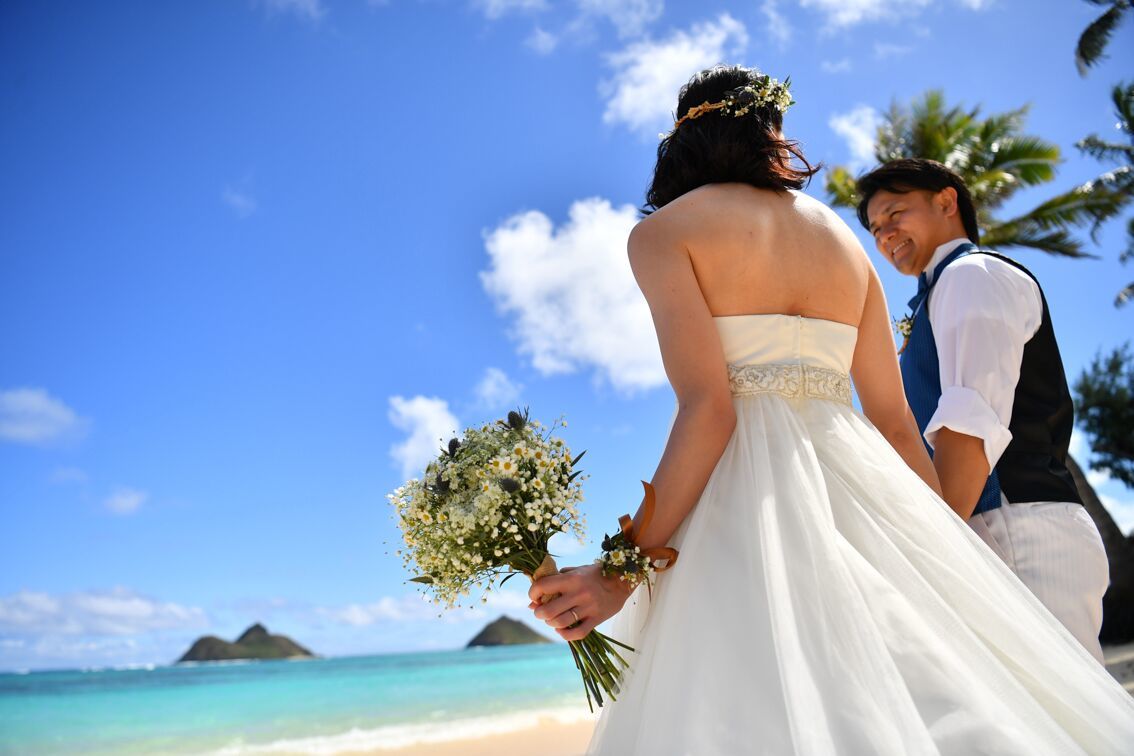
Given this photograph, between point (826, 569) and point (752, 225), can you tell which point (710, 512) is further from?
point (752, 225)

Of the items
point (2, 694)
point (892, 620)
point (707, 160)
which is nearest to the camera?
point (892, 620)

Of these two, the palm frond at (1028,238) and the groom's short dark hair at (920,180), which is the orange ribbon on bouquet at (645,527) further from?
the palm frond at (1028,238)

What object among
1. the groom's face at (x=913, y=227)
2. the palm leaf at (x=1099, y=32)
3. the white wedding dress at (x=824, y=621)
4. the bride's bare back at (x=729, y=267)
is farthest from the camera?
the palm leaf at (x=1099, y=32)

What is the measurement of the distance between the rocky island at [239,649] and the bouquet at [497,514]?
178ft

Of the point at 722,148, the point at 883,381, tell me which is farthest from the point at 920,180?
the point at 722,148

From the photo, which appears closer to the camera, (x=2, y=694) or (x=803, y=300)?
(x=803, y=300)

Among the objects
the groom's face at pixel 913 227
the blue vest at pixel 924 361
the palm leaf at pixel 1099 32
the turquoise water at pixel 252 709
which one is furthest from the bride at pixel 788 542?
the palm leaf at pixel 1099 32

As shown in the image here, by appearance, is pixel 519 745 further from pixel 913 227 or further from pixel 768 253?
pixel 768 253

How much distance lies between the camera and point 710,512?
6.33 feet

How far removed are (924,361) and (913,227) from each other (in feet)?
1.79

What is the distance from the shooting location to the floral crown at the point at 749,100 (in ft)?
7.54

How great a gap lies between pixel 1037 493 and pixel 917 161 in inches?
52.4

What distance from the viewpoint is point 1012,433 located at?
103 inches

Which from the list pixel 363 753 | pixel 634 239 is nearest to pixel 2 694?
pixel 363 753
